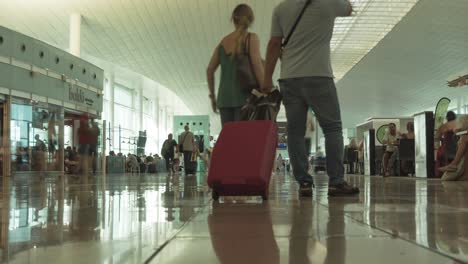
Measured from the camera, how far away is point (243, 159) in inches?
158

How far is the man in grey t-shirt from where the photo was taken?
4.76m

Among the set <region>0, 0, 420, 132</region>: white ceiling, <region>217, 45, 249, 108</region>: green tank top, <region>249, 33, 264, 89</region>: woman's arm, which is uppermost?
<region>0, 0, 420, 132</region>: white ceiling

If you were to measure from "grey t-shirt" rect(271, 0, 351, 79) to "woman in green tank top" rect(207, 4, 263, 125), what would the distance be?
13.1 inches

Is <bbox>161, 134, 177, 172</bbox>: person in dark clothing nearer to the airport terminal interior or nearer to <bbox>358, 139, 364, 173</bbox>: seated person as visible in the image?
the airport terminal interior

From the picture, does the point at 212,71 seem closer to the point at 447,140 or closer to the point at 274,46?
the point at 274,46

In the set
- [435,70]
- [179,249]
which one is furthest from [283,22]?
[435,70]

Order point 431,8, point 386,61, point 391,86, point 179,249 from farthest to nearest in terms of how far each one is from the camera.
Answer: point 391,86 → point 386,61 → point 431,8 → point 179,249

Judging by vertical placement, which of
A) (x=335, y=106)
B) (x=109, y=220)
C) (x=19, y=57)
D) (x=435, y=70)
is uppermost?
(x=435, y=70)

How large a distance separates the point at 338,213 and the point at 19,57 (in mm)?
16316

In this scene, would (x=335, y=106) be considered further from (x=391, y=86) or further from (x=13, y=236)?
(x=391, y=86)

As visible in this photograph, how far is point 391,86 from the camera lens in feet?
135

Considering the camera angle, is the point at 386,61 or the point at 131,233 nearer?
the point at 131,233

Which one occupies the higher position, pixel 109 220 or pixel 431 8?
pixel 431 8

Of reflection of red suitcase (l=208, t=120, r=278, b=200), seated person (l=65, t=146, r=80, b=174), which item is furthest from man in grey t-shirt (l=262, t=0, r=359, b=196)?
seated person (l=65, t=146, r=80, b=174)
